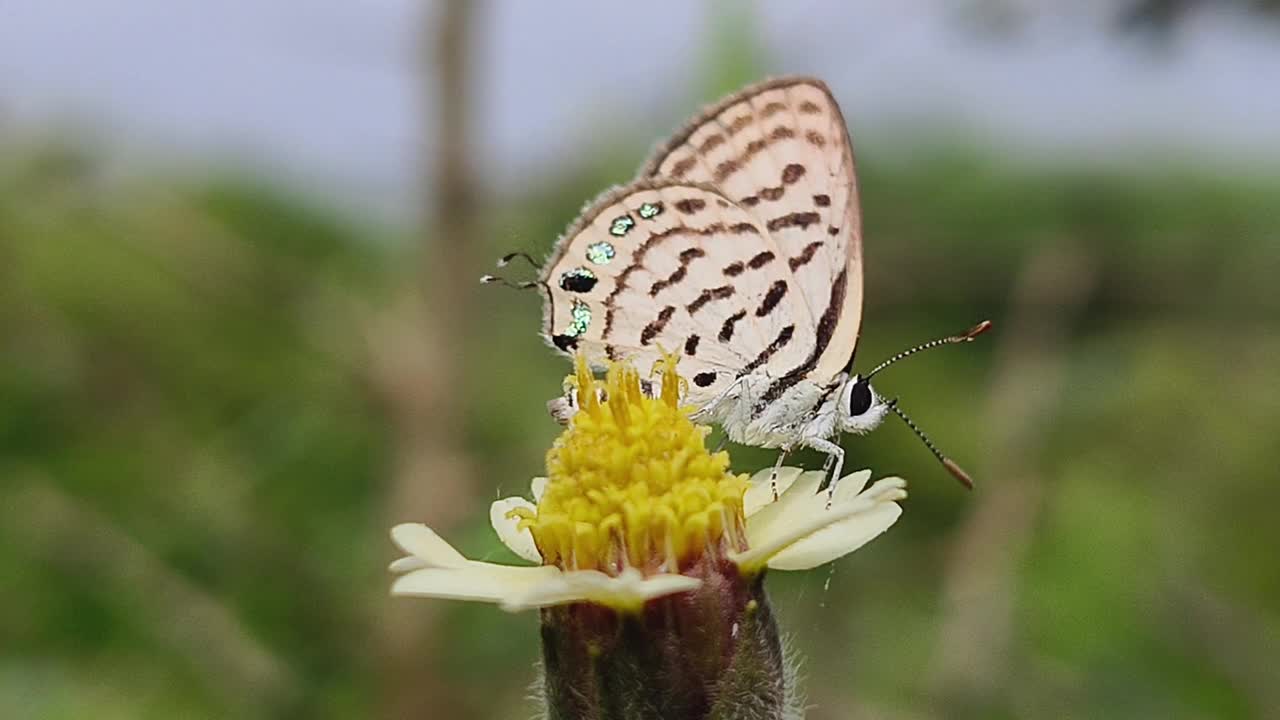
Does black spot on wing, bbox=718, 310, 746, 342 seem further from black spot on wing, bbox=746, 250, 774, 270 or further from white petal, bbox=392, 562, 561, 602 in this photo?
white petal, bbox=392, 562, 561, 602

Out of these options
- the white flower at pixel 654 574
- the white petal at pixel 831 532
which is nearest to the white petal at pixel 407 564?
the white flower at pixel 654 574

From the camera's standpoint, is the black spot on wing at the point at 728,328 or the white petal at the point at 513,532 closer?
the white petal at the point at 513,532

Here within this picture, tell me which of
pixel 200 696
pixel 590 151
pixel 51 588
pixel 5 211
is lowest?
pixel 200 696

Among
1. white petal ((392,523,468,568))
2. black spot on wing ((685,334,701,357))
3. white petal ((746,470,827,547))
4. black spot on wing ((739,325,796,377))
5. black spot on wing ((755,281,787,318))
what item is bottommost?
white petal ((746,470,827,547))

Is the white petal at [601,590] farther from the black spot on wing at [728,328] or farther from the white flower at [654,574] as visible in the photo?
the black spot on wing at [728,328]

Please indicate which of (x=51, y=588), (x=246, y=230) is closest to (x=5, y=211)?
(x=246, y=230)

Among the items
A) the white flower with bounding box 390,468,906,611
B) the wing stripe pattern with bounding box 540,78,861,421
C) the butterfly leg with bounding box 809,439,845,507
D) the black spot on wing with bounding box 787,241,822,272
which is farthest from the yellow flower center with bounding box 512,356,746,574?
the black spot on wing with bounding box 787,241,822,272

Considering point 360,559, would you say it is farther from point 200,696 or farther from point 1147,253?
point 1147,253
